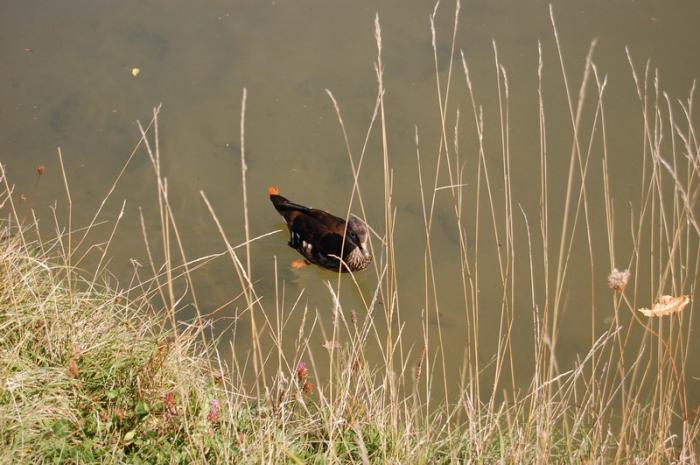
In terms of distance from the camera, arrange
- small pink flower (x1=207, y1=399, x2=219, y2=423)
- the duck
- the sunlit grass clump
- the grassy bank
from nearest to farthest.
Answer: the grassy bank → the sunlit grass clump → small pink flower (x1=207, y1=399, x2=219, y2=423) → the duck

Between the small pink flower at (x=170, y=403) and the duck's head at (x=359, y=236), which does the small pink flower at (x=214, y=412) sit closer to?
the small pink flower at (x=170, y=403)

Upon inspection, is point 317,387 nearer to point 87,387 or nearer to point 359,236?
point 87,387

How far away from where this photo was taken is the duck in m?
4.25

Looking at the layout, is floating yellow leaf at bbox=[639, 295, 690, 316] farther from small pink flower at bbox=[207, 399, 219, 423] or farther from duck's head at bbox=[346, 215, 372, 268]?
duck's head at bbox=[346, 215, 372, 268]

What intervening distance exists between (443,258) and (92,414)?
2281mm

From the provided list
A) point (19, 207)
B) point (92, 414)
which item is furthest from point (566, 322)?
point (19, 207)

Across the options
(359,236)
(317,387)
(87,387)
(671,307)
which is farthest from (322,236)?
(671,307)

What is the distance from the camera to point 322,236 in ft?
13.9

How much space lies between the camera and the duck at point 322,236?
4246 millimetres

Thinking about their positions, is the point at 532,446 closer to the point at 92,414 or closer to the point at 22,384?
the point at 92,414

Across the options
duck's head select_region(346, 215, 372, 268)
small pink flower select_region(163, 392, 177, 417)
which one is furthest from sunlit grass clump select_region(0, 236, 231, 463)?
duck's head select_region(346, 215, 372, 268)

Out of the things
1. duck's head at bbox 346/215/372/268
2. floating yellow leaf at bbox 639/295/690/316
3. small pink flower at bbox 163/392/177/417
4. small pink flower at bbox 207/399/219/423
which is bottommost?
duck's head at bbox 346/215/372/268

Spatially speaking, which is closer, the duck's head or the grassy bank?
the grassy bank

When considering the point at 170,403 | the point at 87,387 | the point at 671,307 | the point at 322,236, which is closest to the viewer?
the point at 671,307
